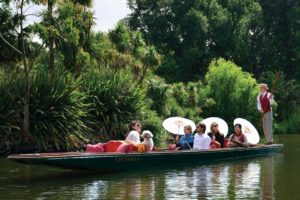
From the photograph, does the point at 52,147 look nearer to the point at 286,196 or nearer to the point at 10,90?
the point at 10,90

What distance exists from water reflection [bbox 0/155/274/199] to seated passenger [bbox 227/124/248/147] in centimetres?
242

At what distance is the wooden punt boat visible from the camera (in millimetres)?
16469

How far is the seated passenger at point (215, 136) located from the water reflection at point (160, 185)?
176 cm

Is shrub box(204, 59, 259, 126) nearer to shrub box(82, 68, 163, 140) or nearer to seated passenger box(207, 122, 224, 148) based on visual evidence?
shrub box(82, 68, 163, 140)

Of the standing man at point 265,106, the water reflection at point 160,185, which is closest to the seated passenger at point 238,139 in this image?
the standing man at point 265,106

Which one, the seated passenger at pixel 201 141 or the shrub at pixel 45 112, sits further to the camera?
the shrub at pixel 45 112

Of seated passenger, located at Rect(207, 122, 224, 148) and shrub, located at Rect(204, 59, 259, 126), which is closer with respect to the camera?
seated passenger, located at Rect(207, 122, 224, 148)

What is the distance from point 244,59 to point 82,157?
49.7 metres

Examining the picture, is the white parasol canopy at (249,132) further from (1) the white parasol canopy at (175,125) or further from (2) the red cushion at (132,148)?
(2) the red cushion at (132,148)

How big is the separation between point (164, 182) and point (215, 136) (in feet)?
19.5

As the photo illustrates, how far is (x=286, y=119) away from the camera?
52031 mm

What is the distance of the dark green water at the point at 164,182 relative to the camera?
13898 millimetres

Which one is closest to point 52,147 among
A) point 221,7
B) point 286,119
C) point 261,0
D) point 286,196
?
point 286,196

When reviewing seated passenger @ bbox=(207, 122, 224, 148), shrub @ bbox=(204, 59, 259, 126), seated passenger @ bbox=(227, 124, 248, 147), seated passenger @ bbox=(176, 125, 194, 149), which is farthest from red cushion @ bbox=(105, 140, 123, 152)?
shrub @ bbox=(204, 59, 259, 126)
